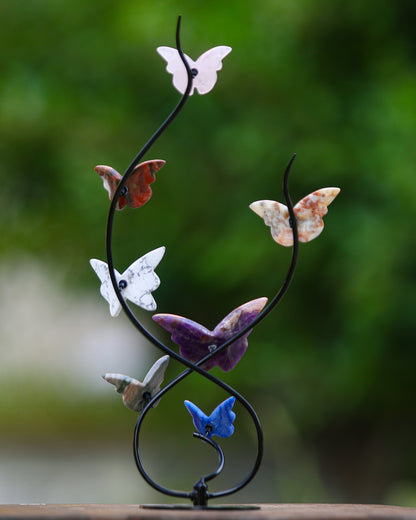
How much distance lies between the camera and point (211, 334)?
3.27ft

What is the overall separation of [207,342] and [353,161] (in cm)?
180

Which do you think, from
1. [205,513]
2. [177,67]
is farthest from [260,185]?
[205,513]

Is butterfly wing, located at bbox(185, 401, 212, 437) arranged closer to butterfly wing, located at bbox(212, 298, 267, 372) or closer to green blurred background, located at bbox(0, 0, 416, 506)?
butterfly wing, located at bbox(212, 298, 267, 372)

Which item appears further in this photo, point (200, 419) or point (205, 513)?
point (200, 419)

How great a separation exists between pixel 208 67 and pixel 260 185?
1762mm

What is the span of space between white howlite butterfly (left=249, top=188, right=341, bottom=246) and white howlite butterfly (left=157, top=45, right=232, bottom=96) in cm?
19

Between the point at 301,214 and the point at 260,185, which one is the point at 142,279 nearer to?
the point at 301,214

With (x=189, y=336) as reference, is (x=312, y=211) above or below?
above

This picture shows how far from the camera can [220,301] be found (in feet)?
10.4

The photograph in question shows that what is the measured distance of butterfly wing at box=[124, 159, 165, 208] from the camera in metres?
1.01

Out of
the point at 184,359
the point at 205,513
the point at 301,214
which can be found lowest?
the point at 205,513

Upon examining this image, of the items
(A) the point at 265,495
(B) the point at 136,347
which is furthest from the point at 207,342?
(B) the point at 136,347

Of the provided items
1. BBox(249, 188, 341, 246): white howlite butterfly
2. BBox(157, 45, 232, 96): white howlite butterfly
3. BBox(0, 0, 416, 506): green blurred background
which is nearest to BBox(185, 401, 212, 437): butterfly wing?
BBox(249, 188, 341, 246): white howlite butterfly

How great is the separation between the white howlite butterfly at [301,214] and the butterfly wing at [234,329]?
99 mm
